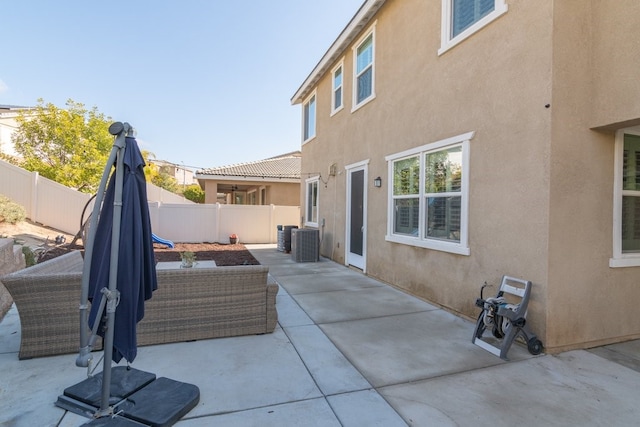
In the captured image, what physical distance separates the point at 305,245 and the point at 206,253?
3624mm

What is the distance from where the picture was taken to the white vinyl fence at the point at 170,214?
39.5 ft

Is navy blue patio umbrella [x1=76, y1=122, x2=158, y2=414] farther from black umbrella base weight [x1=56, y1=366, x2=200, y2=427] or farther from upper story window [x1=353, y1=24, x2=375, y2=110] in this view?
upper story window [x1=353, y1=24, x2=375, y2=110]

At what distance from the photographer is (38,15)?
32.8 feet

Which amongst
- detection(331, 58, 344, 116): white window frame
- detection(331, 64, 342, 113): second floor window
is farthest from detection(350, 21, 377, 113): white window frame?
detection(331, 64, 342, 113): second floor window

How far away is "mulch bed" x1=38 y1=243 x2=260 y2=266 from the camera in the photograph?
9.02m

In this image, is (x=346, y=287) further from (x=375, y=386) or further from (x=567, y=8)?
(x=567, y=8)

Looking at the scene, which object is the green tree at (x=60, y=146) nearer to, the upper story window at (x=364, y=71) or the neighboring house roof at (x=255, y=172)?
the neighboring house roof at (x=255, y=172)

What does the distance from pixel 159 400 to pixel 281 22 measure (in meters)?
11.1

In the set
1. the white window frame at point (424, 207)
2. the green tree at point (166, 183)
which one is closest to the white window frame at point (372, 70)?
the white window frame at point (424, 207)

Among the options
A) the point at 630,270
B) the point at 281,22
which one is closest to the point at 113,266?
the point at 630,270

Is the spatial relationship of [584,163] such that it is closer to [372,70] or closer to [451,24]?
[451,24]

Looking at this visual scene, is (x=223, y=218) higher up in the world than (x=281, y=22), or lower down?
lower down

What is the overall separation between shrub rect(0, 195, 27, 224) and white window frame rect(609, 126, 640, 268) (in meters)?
15.1

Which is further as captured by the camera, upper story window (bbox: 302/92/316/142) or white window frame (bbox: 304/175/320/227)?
upper story window (bbox: 302/92/316/142)
